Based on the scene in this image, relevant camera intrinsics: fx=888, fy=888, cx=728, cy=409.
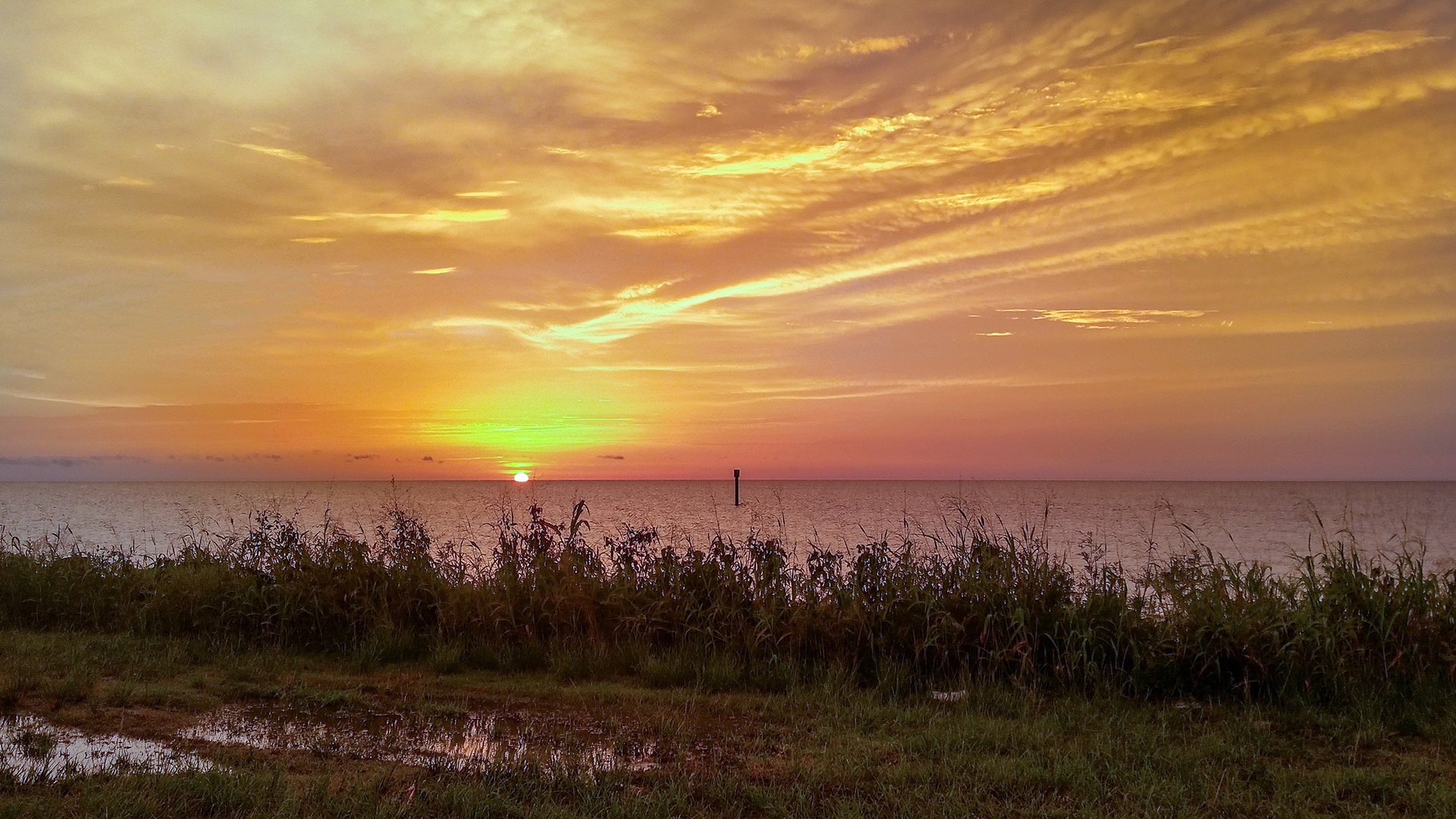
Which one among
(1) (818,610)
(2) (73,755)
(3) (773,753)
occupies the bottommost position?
(3) (773,753)

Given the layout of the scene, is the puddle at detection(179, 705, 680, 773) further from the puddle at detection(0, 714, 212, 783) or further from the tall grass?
the tall grass

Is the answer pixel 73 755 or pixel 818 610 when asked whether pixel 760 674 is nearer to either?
pixel 818 610

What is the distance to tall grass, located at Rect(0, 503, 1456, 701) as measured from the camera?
8125mm

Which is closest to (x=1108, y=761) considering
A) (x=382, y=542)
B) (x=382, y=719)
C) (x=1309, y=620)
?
(x=1309, y=620)

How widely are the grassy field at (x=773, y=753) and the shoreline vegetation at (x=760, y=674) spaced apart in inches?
1.2

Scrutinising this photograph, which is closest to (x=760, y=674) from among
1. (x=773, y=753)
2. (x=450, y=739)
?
(x=773, y=753)

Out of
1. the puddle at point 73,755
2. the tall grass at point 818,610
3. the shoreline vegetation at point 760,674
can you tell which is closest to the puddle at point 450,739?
the shoreline vegetation at point 760,674

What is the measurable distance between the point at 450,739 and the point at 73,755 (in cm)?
256

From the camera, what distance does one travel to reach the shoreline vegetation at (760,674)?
18.4 ft

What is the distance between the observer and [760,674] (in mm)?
8617

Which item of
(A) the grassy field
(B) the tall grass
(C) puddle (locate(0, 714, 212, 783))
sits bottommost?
(A) the grassy field

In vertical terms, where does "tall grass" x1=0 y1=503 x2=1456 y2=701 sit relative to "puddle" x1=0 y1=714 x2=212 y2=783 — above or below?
above

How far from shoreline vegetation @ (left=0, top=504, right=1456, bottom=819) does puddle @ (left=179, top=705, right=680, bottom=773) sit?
0.38ft

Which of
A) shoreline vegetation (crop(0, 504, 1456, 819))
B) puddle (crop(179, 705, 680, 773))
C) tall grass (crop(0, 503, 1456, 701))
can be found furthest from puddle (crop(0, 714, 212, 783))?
tall grass (crop(0, 503, 1456, 701))
